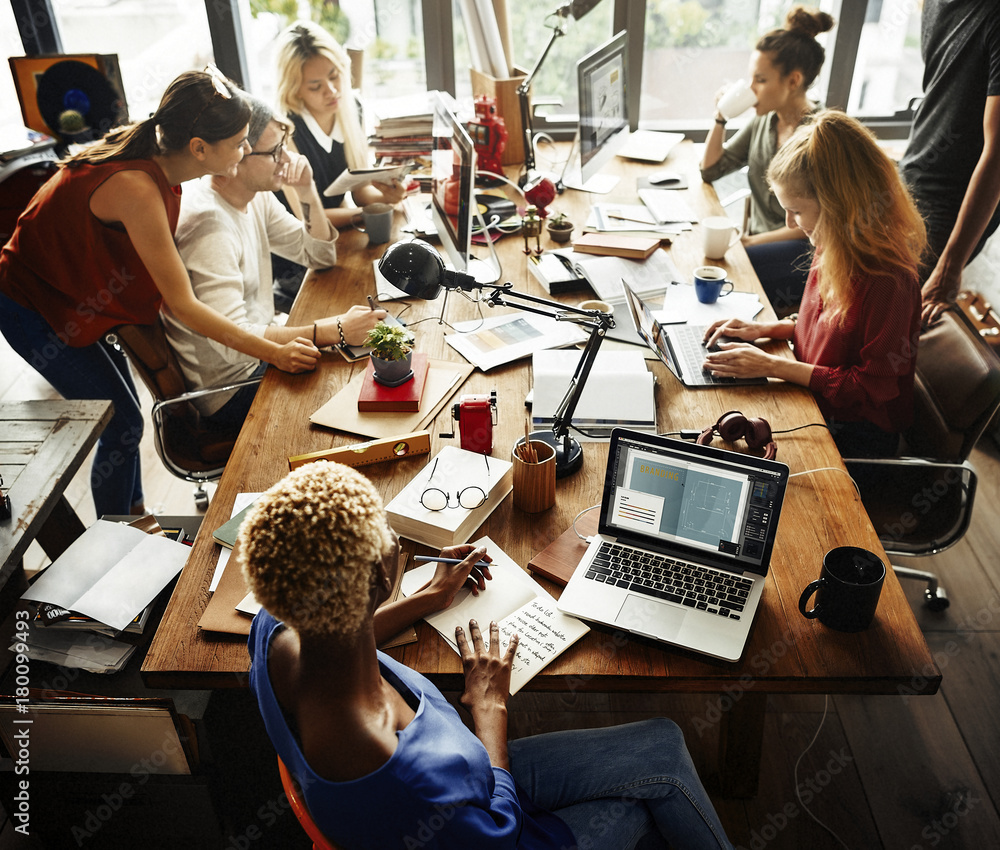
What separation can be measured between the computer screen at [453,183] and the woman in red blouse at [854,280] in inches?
30.3

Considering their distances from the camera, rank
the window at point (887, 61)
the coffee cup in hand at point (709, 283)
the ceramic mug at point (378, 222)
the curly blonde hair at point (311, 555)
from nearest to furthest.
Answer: the curly blonde hair at point (311, 555)
the coffee cup in hand at point (709, 283)
the ceramic mug at point (378, 222)
the window at point (887, 61)

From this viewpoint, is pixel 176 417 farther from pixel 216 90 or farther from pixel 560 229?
pixel 560 229

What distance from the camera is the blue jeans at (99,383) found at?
228cm

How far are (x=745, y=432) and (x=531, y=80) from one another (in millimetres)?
2085

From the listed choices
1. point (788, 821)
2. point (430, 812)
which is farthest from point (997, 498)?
point (430, 812)

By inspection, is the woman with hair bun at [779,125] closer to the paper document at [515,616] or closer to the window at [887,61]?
the window at [887,61]

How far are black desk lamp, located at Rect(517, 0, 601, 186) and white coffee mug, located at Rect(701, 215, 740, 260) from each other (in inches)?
31.4

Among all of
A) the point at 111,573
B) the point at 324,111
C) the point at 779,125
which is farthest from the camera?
the point at 324,111

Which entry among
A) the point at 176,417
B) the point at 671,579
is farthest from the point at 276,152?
the point at 671,579

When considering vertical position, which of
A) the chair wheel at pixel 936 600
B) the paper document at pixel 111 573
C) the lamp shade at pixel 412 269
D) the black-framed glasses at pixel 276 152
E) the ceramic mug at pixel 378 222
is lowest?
the chair wheel at pixel 936 600

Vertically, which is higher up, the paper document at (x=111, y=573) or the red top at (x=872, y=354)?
the red top at (x=872, y=354)

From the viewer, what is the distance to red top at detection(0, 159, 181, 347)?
212cm

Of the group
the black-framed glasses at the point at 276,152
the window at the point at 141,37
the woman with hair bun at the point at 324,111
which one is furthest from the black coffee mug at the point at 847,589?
the window at the point at 141,37

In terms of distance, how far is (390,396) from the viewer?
1.93 m
